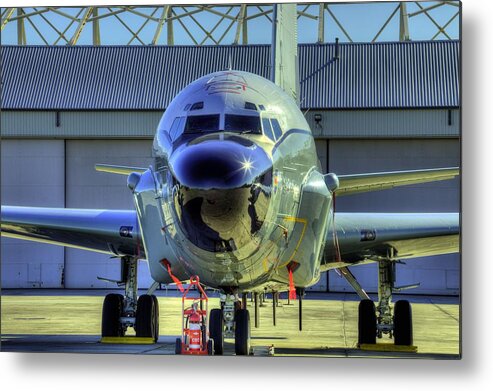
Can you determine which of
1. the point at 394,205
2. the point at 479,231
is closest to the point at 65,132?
the point at 394,205

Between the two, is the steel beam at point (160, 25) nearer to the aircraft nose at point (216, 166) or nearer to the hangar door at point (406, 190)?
the hangar door at point (406, 190)

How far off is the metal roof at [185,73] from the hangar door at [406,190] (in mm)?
600

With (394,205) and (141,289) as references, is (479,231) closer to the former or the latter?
(394,205)

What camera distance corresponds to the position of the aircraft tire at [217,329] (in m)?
13.6

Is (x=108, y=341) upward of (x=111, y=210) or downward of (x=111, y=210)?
downward

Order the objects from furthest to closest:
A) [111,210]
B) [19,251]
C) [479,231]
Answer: [19,251]
[111,210]
[479,231]

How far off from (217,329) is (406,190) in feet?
12.2

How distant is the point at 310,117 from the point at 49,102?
3371 millimetres

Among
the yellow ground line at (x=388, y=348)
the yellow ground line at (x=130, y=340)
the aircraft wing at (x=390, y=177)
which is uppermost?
the aircraft wing at (x=390, y=177)

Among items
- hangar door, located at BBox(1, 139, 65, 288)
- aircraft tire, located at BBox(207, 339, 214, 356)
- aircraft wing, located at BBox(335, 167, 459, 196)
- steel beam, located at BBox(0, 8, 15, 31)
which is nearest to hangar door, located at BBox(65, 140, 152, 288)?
hangar door, located at BBox(1, 139, 65, 288)

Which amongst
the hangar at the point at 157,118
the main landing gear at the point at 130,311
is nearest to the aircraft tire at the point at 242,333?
the hangar at the point at 157,118

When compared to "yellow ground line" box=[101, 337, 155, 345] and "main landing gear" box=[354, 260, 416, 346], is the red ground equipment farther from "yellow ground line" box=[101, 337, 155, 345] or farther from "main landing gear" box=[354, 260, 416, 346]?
"main landing gear" box=[354, 260, 416, 346]

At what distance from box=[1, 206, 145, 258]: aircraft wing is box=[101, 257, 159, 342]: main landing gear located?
0.54 meters

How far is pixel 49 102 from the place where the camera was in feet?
54.5
